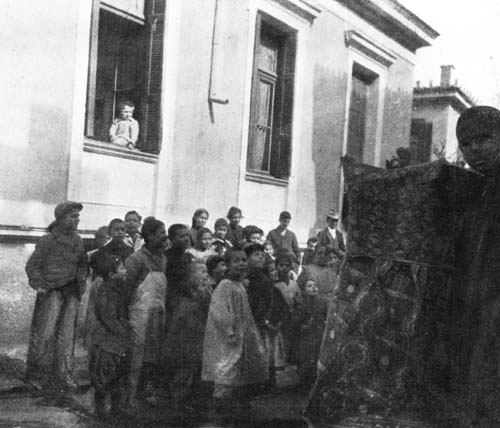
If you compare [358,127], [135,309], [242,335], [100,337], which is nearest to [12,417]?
[100,337]

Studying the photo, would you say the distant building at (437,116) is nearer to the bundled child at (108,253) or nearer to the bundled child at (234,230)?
the bundled child at (234,230)

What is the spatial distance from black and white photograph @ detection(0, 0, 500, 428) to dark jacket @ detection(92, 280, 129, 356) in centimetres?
1

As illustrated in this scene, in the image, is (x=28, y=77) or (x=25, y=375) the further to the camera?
(x=28, y=77)

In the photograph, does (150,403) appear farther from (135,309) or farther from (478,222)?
(478,222)

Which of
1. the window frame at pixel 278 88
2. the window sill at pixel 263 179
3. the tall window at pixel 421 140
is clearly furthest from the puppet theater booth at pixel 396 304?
the tall window at pixel 421 140

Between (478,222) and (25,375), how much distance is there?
14.5 feet

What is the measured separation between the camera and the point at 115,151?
767cm

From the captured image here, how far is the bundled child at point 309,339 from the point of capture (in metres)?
6.35

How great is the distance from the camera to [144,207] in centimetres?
802

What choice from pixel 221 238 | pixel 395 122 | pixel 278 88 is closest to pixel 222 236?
pixel 221 238

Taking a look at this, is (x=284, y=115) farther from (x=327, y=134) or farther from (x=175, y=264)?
(x=175, y=264)

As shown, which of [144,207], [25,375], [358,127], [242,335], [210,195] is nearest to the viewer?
[242,335]

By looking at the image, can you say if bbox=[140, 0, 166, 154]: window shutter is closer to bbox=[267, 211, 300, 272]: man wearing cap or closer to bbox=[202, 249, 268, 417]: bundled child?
bbox=[267, 211, 300, 272]: man wearing cap

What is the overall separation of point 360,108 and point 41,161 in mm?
7896
